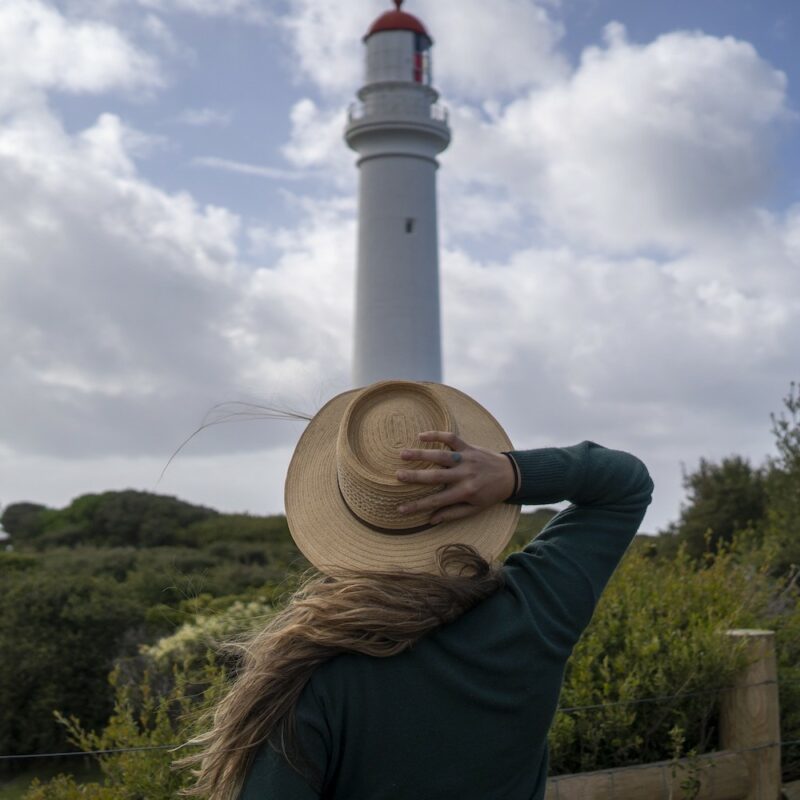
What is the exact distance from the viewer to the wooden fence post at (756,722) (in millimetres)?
4508

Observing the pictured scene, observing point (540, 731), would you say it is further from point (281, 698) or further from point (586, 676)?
point (586, 676)

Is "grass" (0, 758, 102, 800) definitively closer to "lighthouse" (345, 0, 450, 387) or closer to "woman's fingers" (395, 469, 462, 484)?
"woman's fingers" (395, 469, 462, 484)

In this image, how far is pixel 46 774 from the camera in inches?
327

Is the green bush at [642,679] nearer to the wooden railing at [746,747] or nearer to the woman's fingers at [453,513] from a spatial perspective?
the wooden railing at [746,747]

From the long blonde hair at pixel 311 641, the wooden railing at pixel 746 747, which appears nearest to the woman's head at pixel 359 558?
the long blonde hair at pixel 311 641

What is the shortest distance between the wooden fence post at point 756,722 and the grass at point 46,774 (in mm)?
4744

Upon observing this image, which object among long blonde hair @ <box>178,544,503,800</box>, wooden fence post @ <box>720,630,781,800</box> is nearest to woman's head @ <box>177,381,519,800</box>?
long blonde hair @ <box>178,544,503,800</box>

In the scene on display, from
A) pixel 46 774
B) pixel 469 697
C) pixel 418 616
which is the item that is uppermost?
pixel 418 616

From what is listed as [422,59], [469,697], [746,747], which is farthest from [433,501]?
[422,59]

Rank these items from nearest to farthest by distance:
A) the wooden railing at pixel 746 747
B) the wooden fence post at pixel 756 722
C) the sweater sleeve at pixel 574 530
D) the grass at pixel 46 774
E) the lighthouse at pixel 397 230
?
the sweater sleeve at pixel 574 530, the wooden railing at pixel 746 747, the wooden fence post at pixel 756 722, the grass at pixel 46 774, the lighthouse at pixel 397 230

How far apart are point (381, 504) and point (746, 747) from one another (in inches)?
133

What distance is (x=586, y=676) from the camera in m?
4.38

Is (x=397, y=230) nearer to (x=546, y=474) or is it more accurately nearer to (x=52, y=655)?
(x=52, y=655)

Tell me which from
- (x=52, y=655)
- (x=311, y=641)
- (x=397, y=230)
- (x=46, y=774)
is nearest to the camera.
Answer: (x=311, y=641)
